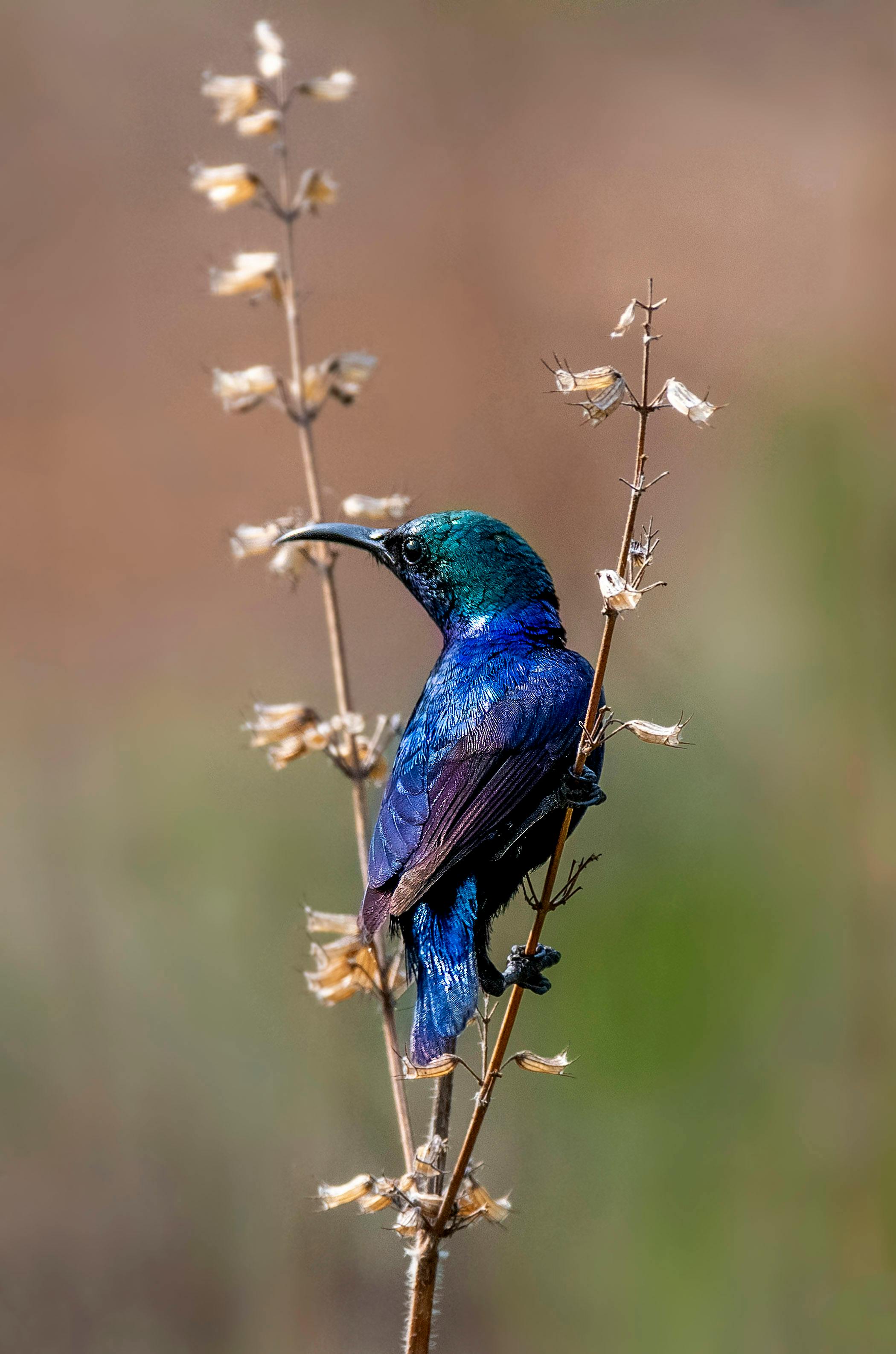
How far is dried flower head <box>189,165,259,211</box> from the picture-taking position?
153 cm

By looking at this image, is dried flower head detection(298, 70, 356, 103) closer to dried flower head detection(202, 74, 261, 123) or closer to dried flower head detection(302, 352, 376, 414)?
dried flower head detection(202, 74, 261, 123)

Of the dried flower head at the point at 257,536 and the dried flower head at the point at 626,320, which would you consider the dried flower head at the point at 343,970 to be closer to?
the dried flower head at the point at 257,536

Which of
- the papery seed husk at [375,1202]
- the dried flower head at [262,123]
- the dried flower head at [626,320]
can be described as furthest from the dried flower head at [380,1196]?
the dried flower head at [262,123]

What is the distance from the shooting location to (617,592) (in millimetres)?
1085

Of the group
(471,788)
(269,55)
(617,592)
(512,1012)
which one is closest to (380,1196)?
(512,1012)

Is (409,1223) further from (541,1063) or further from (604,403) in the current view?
(604,403)

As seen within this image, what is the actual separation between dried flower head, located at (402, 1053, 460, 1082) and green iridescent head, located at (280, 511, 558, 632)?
619 millimetres

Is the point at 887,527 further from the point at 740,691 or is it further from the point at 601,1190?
the point at 601,1190

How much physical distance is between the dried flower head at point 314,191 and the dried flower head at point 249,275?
70 millimetres

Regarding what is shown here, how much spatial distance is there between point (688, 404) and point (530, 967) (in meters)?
0.54

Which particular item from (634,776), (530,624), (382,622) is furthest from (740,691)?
(530,624)

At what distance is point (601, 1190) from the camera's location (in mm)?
2607

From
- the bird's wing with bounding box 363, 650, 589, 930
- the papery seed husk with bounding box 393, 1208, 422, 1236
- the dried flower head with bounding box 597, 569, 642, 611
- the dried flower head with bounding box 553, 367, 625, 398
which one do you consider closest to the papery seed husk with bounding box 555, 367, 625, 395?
the dried flower head with bounding box 553, 367, 625, 398

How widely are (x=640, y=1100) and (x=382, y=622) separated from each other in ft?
3.78
